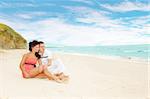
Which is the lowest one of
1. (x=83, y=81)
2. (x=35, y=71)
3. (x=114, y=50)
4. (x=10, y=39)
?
(x=83, y=81)

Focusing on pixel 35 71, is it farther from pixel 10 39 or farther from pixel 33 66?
pixel 10 39

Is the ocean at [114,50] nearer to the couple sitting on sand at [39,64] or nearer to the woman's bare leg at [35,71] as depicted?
the couple sitting on sand at [39,64]

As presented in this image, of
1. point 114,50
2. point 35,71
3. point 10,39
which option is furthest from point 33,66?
point 114,50

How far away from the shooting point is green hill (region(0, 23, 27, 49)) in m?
4.24

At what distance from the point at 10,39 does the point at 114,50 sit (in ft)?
3.76

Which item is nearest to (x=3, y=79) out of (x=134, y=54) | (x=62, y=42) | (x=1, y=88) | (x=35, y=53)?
(x=1, y=88)

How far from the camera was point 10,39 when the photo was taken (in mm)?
4352

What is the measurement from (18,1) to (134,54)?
145cm

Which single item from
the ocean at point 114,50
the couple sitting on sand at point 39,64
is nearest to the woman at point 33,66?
the couple sitting on sand at point 39,64

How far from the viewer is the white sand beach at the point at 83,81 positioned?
13.5 ft

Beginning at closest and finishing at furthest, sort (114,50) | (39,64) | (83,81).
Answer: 1. (39,64)
2. (83,81)
3. (114,50)

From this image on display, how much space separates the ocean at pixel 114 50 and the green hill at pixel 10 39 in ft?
1.33

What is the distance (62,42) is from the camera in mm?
4402

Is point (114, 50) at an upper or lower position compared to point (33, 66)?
upper
